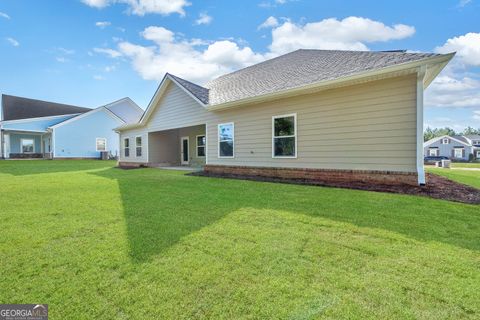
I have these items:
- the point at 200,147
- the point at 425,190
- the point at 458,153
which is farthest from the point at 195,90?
the point at 458,153

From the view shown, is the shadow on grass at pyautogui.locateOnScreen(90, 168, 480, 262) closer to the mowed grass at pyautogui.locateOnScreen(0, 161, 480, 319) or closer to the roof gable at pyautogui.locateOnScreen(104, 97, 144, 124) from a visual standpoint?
the mowed grass at pyautogui.locateOnScreen(0, 161, 480, 319)

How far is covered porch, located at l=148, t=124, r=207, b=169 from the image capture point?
50.7 feet

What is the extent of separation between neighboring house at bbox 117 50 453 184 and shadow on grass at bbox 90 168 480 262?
143cm

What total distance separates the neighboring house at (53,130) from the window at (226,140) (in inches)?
812

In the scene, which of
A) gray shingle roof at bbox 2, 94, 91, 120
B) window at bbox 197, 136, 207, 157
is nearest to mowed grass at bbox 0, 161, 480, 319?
window at bbox 197, 136, 207, 157

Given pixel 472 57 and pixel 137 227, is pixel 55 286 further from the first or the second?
pixel 472 57

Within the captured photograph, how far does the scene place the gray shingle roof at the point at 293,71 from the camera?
23.5ft

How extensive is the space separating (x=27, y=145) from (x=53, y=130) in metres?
6.50

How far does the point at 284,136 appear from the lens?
8.72 meters

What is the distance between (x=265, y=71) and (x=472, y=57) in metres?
19.9

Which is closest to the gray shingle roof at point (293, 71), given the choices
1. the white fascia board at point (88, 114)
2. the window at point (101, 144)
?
the white fascia board at point (88, 114)

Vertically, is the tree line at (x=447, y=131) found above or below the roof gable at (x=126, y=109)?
above

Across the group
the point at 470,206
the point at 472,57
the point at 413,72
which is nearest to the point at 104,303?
the point at 470,206

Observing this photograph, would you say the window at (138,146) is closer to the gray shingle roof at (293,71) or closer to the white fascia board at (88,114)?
the gray shingle roof at (293,71)
